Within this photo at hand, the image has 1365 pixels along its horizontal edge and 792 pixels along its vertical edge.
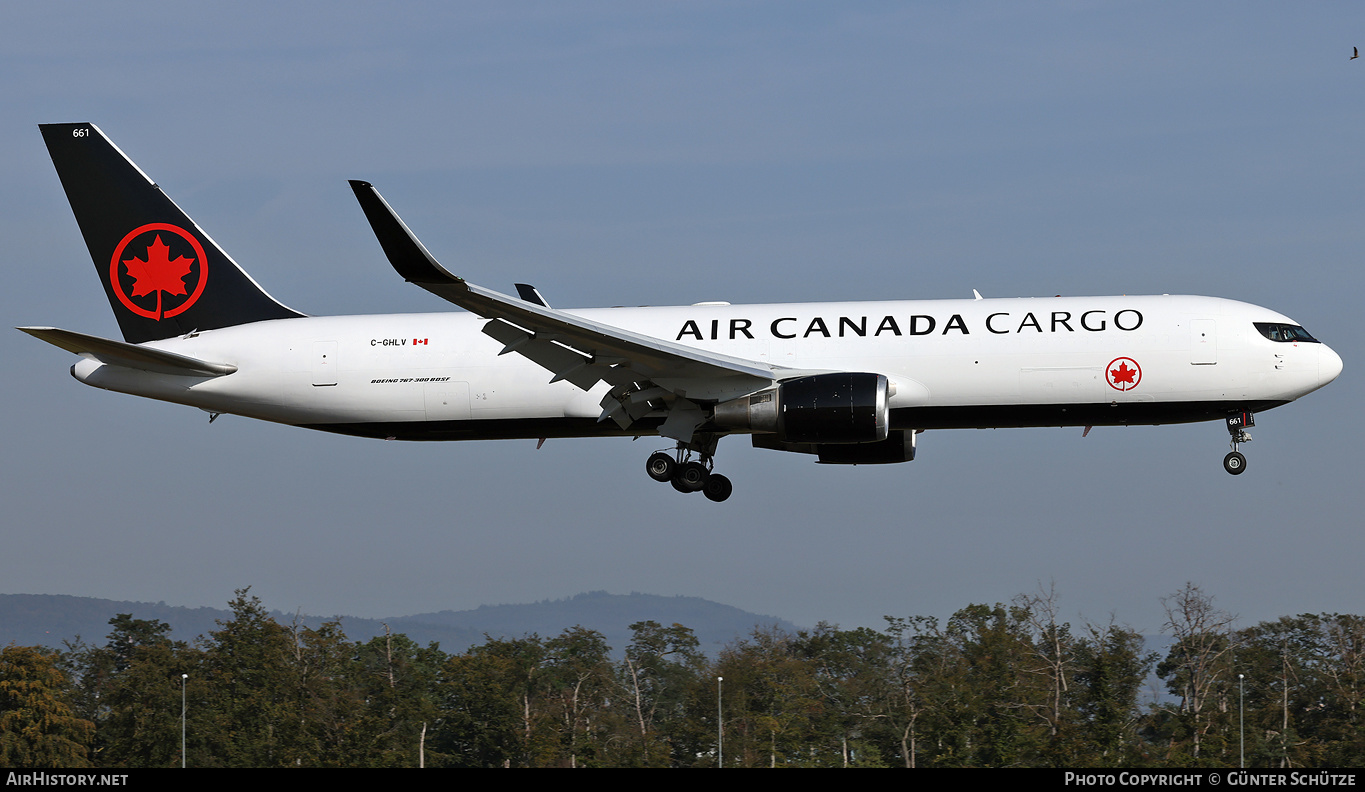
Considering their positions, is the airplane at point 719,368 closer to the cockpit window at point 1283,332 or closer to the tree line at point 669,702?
the cockpit window at point 1283,332

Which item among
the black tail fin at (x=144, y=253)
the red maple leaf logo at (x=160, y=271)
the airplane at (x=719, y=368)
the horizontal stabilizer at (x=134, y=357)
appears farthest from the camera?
the red maple leaf logo at (x=160, y=271)

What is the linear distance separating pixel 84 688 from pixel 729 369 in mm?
99902

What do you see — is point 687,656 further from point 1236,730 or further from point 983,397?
point 983,397

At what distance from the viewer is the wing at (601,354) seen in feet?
83.9

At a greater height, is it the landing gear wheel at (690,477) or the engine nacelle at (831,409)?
the engine nacelle at (831,409)

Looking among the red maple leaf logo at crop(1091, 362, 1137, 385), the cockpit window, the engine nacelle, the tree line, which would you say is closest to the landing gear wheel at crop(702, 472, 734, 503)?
the engine nacelle

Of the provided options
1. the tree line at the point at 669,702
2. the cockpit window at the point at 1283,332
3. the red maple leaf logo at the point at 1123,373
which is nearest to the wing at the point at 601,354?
the red maple leaf logo at the point at 1123,373

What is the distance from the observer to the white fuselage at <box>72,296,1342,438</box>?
3020cm

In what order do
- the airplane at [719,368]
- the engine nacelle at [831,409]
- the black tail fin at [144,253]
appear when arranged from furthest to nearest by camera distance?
the black tail fin at [144,253]
the airplane at [719,368]
the engine nacelle at [831,409]

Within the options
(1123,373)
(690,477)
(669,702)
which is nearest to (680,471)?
(690,477)

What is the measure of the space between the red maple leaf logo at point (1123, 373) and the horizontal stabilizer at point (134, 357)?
21189 millimetres

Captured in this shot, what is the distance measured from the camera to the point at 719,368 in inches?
1169

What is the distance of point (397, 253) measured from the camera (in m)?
25.5

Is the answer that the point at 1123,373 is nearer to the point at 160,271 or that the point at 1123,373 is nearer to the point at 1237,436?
the point at 1237,436
